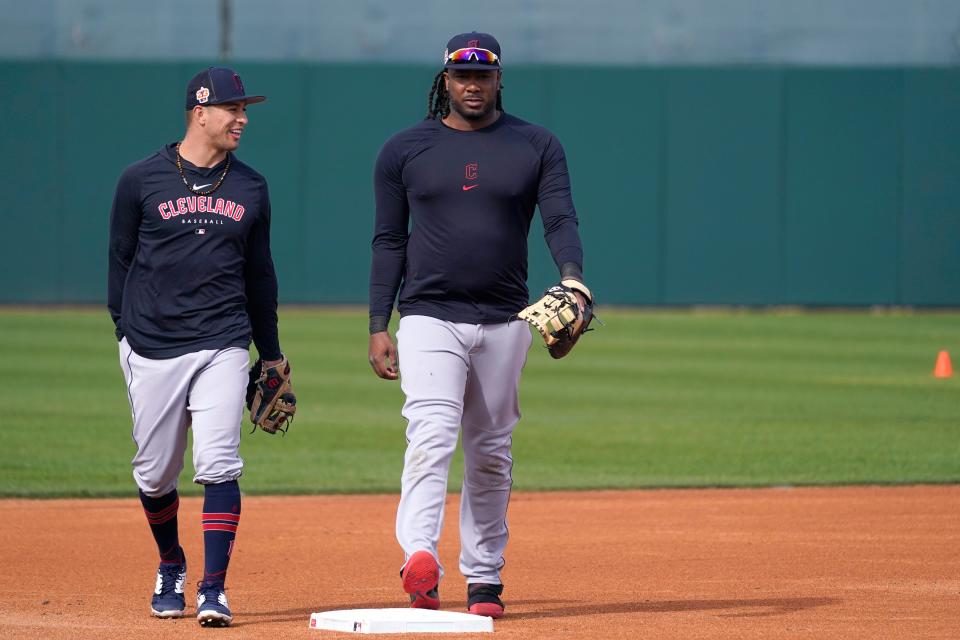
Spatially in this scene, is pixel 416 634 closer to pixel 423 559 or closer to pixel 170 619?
pixel 423 559

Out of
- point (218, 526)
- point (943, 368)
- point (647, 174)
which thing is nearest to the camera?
point (218, 526)

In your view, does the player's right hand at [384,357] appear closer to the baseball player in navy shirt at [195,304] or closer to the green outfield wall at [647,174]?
the baseball player in navy shirt at [195,304]

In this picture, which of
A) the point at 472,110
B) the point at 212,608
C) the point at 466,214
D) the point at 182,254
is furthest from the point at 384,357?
the point at 212,608

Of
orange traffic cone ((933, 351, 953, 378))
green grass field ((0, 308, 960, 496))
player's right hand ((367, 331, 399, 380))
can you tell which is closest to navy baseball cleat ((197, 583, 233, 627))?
player's right hand ((367, 331, 399, 380))

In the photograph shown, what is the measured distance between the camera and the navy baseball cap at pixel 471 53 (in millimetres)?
5414

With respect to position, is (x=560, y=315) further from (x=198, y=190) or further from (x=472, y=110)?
(x=198, y=190)

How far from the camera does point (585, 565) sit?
7.06m

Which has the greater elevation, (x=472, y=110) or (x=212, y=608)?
(x=472, y=110)

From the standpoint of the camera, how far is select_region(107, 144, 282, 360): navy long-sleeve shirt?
5422mm

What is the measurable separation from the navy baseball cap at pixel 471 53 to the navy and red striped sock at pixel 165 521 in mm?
1792

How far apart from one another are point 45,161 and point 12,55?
1.92 meters

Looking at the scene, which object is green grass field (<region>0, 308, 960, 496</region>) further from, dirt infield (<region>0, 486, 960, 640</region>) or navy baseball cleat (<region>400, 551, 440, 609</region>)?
navy baseball cleat (<region>400, 551, 440, 609</region>)

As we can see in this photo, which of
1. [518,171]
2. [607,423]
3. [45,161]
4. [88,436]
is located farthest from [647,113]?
[518,171]

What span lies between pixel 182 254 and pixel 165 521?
0.96 m
